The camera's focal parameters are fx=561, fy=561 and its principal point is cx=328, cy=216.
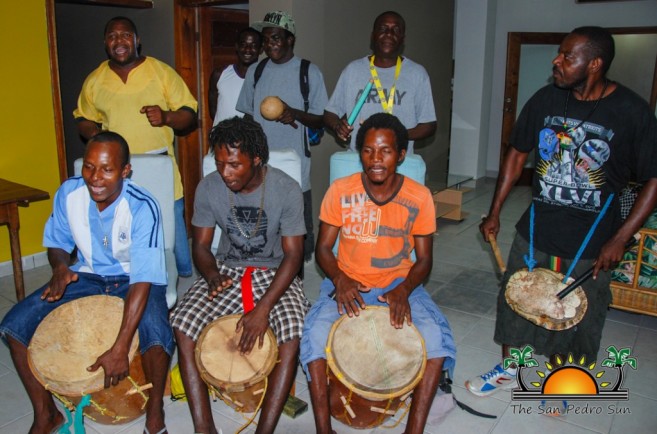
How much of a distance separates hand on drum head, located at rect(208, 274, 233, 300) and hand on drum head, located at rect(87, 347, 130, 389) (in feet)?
1.32

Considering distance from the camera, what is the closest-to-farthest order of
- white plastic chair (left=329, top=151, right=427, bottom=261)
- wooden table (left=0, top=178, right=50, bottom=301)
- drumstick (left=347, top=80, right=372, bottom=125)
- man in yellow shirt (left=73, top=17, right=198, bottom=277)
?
white plastic chair (left=329, top=151, right=427, bottom=261)
man in yellow shirt (left=73, top=17, right=198, bottom=277)
drumstick (left=347, top=80, right=372, bottom=125)
wooden table (left=0, top=178, right=50, bottom=301)

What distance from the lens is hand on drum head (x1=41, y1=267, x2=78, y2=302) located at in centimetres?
219

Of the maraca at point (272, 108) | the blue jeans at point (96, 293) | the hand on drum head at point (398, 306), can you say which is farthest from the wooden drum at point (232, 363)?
the maraca at point (272, 108)

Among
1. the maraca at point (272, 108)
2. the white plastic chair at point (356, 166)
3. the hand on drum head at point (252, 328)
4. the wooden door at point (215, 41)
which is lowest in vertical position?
the hand on drum head at point (252, 328)

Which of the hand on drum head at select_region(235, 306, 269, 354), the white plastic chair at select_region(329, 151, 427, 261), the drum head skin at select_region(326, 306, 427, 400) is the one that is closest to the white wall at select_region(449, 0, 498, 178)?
the white plastic chair at select_region(329, 151, 427, 261)

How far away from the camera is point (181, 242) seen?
128 inches

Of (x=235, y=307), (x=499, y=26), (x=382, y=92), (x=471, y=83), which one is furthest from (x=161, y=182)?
(x=499, y=26)

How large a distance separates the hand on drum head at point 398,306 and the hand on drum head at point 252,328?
1.49 feet

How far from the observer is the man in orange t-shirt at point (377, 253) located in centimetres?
208

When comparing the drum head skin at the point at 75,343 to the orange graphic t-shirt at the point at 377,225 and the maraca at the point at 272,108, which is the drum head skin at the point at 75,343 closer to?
the orange graphic t-shirt at the point at 377,225

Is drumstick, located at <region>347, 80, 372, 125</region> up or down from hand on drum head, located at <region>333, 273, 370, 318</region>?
up

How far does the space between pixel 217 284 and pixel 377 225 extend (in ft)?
2.26

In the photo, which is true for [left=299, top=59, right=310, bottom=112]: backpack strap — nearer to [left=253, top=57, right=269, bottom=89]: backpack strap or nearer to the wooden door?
[left=253, top=57, right=269, bottom=89]: backpack strap

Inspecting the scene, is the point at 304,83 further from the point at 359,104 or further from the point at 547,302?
the point at 547,302
